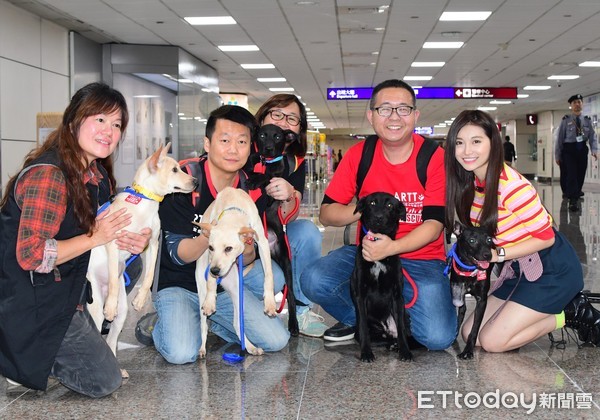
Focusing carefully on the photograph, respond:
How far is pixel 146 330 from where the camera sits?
13.6ft

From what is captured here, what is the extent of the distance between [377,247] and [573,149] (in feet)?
44.1

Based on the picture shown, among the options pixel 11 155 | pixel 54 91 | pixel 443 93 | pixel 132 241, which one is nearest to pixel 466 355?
pixel 132 241

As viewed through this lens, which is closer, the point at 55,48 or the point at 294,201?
the point at 294,201

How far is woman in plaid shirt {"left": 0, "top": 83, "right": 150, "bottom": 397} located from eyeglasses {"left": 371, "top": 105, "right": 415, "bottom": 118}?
1554mm

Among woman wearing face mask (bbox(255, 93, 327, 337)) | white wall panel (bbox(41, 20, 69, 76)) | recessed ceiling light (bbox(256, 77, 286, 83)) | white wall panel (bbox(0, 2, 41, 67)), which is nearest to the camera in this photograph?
woman wearing face mask (bbox(255, 93, 327, 337))

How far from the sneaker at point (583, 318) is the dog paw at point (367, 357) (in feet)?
4.07

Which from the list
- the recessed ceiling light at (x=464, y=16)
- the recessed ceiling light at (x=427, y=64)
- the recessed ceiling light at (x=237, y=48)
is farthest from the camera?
the recessed ceiling light at (x=427, y=64)

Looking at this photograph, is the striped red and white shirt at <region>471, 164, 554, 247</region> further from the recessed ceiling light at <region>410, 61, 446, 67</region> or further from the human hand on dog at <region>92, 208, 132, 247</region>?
the recessed ceiling light at <region>410, 61, 446, 67</region>

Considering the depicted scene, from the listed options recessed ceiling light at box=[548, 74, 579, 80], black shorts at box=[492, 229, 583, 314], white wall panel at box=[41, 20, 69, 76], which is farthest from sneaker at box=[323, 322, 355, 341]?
recessed ceiling light at box=[548, 74, 579, 80]

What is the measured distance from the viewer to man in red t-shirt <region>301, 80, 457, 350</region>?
3.83m

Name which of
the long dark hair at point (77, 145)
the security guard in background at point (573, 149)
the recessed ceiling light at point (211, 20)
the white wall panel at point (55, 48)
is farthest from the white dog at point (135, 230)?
the security guard in background at point (573, 149)

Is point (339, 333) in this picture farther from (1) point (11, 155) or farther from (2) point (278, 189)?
(1) point (11, 155)

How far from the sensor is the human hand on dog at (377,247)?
140 inches

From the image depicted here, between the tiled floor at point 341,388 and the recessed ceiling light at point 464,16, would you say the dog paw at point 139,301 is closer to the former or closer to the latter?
the tiled floor at point 341,388
